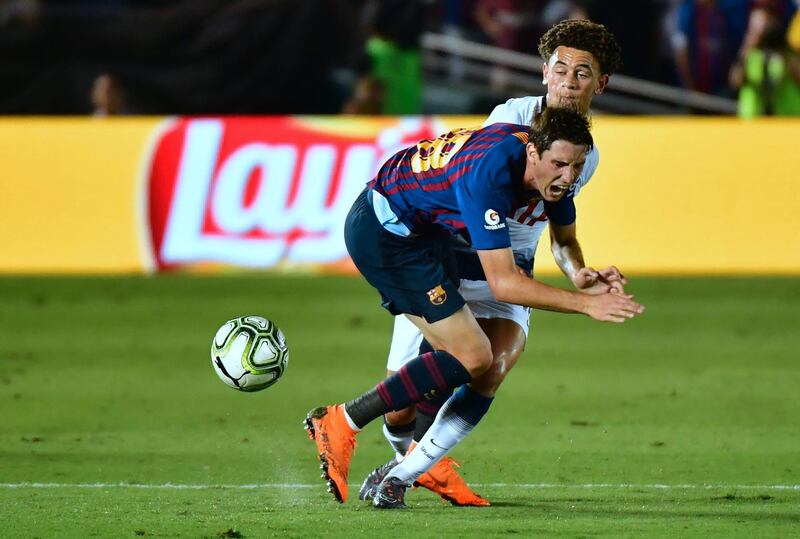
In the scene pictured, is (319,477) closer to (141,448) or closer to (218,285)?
(141,448)

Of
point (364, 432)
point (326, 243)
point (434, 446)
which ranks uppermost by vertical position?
point (434, 446)

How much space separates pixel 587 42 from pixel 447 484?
2.07m

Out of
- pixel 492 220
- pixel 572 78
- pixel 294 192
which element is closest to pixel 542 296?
pixel 492 220

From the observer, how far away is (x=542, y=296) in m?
5.84

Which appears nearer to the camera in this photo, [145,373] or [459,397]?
[459,397]

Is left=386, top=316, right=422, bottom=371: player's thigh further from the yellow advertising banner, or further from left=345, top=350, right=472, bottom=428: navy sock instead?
the yellow advertising banner

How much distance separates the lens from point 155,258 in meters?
13.9

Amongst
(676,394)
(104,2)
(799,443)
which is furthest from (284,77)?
(799,443)

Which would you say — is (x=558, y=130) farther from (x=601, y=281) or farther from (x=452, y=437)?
(x=452, y=437)

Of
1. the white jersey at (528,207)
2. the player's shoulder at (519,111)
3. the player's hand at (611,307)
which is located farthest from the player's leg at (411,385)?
the player's shoulder at (519,111)

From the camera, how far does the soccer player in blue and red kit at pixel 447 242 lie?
593cm

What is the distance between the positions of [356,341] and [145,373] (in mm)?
1853

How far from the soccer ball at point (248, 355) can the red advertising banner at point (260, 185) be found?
Answer: 6.66m

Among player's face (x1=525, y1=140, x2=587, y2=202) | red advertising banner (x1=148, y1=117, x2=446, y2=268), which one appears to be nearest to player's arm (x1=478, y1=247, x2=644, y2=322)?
player's face (x1=525, y1=140, x2=587, y2=202)
